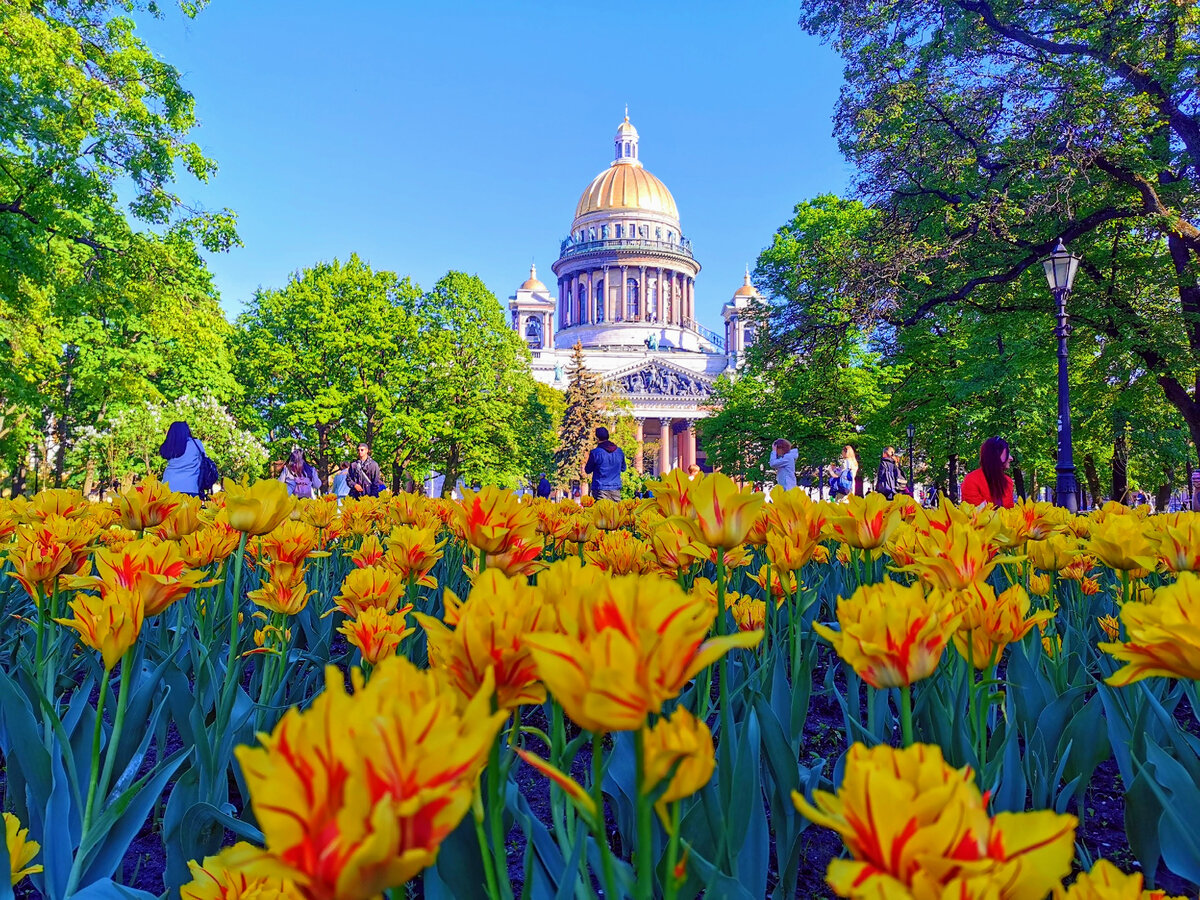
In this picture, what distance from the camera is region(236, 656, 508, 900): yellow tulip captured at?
46cm

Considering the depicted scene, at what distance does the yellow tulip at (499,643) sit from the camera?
0.71 m

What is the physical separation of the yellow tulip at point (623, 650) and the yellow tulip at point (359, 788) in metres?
0.09

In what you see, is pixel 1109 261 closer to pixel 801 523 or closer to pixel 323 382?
pixel 801 523

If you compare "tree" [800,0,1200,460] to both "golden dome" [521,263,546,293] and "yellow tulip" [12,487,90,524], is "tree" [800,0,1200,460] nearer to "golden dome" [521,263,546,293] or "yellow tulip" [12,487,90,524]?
"yellow tulip" [12,487,90,524]

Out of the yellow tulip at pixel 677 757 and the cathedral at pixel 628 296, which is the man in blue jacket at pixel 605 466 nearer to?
the yellow tulip at pixel 677 757

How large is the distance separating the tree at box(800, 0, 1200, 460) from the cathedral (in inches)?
1929

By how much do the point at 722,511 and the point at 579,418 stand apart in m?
39.0

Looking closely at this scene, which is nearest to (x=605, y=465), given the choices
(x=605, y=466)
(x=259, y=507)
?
(x=605, y=466)

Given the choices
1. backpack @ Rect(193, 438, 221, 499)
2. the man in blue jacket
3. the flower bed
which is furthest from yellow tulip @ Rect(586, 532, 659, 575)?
the man in blue jacket

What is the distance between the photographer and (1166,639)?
2.75 feet

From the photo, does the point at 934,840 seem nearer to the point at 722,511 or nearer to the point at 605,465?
the point at 722,511

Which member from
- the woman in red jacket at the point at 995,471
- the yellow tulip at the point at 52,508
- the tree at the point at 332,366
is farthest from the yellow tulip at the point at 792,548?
the tree at the point at 332,366

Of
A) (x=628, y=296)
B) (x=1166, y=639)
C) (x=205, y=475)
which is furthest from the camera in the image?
(x=628, y=296)

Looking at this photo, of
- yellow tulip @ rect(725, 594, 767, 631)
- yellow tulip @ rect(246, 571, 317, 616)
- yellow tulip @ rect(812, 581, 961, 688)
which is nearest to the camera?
yellow tulip @ rect(812, 581, 961, 688)
